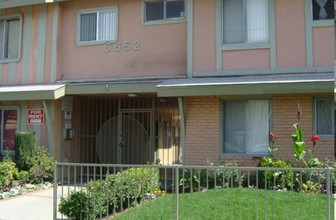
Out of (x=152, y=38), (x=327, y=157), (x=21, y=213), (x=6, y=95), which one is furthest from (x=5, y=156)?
(x=327, y=157)

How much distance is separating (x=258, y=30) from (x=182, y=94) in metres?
2.76

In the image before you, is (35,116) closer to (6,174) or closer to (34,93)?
(34,93)

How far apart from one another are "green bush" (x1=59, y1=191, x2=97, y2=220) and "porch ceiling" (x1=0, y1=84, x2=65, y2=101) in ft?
17.9

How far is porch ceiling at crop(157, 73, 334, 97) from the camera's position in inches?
391

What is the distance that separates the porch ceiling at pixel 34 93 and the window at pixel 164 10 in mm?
3456

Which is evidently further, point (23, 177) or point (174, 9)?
point (174, 9)

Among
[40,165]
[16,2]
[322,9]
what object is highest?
[16,2]

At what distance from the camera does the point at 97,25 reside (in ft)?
44.4

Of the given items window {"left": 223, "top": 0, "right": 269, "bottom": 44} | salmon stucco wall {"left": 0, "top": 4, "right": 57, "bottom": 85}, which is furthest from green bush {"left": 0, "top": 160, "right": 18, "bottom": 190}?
window {"left": 223, "top": 0, "right": 269, "bottom": 44}

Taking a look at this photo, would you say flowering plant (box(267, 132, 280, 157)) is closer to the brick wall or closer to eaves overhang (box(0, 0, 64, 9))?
the brick wall

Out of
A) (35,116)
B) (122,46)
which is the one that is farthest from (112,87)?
(35,116)

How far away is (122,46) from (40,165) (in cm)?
436

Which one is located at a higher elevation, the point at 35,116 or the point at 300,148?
the point at 35,116

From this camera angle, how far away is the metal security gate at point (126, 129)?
1400 centimetres
